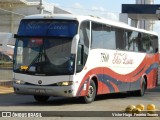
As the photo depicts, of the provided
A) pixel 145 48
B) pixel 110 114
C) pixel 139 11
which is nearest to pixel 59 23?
pixel 110 114

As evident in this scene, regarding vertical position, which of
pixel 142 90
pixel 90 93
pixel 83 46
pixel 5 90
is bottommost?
pixel 5 90

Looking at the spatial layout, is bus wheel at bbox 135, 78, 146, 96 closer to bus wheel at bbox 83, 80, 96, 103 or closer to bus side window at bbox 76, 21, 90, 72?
bus wheel at bbox 83, 80, 96, 103

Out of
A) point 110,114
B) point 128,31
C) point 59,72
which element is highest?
point 128,31

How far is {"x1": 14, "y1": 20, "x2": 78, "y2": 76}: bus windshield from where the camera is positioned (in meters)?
15.9

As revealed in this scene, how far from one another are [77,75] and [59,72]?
66 cm

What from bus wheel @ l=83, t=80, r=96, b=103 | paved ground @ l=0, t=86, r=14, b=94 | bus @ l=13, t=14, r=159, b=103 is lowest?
paved ground @ l=0, t=86, r=14, b=94

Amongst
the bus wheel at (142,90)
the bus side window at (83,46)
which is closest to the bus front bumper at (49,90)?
the bus side window at (83,46)

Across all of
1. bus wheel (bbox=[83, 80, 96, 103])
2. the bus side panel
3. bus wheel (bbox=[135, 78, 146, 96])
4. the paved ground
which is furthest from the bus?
Answer: the bus side panel

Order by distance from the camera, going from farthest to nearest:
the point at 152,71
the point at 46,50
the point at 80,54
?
the point at 152,71
the point at 80,54
the point at 46,50

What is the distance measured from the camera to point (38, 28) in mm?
16531

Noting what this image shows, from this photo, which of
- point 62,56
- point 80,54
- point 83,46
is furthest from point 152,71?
point 62,56

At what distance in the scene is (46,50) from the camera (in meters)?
16.1

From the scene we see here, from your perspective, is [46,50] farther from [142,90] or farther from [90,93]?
[142,90]

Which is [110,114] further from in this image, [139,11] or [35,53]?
[139,11]
